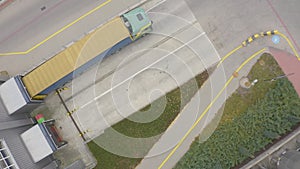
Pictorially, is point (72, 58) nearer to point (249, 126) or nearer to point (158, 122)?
point (158, 122)

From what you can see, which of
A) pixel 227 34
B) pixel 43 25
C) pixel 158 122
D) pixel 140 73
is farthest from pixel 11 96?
pixel 227 34

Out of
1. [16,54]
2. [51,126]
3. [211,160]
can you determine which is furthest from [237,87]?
[16,54]

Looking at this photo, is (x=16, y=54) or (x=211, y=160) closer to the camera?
(x=211, y=160)

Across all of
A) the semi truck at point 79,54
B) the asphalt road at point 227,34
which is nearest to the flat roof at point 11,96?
the semi truck at point 79,54

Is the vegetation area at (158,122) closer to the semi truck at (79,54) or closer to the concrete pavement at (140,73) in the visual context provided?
the concrete pavement at (140,73)

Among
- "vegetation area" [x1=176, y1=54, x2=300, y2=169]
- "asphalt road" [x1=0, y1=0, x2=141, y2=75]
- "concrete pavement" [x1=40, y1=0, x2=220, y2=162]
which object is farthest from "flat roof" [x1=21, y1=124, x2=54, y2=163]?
"vegetation area" [x1=176, y1=54, x2=300, y2=169]

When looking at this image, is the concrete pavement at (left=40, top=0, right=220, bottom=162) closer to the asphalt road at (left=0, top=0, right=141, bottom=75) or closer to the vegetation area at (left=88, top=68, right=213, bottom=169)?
the vegetation area at (left=88, top=68, right=213, bottom=169)

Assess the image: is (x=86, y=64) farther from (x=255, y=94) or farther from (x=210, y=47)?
(x=255, y=94)

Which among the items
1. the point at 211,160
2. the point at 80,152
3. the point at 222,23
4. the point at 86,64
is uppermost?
the point at 86,64
